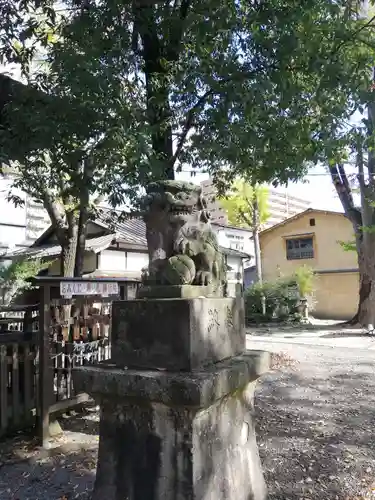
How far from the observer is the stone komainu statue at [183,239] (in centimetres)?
290

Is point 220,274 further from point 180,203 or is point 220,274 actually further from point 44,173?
point 44,173

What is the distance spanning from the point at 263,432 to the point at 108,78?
4818mm

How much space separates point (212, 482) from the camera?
2627 millimetres

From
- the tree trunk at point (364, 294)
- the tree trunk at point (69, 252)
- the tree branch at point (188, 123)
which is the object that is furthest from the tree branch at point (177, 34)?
the tree trunk at point (364, 294)

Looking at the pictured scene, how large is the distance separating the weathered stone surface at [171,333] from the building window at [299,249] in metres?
24.1

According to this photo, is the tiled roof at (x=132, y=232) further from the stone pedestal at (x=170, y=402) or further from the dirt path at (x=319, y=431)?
the stone pedestal at (x=170, y=402)

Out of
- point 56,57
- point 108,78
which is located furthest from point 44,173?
point 108,78

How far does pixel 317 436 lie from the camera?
5.08 m

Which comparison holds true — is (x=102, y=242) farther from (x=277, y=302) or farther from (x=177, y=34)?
(x=177, y=34)

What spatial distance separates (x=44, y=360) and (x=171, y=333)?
3020 mm

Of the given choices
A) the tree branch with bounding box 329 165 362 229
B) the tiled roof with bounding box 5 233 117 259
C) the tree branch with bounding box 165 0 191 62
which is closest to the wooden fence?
the tree branch with bounding box 165 0 191 62

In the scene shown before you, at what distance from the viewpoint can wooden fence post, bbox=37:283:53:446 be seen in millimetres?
4969

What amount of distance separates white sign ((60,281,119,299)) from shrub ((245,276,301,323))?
14.6m

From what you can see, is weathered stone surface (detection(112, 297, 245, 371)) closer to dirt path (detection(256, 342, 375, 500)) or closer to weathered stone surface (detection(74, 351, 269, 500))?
weathered stone surface (detection(74, 351, 269, 500))
